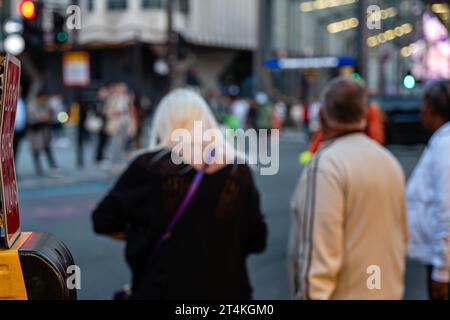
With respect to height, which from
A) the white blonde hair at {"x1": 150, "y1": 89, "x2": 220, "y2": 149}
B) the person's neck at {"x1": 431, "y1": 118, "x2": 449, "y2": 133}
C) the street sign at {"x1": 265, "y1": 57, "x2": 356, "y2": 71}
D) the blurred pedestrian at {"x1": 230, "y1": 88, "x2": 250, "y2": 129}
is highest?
the street sign at {"x1": 265, "y1": 57, "x2": 356, "y2": 71}

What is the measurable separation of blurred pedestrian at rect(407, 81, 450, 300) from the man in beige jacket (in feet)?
1.73

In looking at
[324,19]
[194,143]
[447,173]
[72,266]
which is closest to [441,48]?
[447,173]

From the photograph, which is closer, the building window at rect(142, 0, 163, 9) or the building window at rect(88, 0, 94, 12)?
the building window at rect(142, 0, 163, 9)

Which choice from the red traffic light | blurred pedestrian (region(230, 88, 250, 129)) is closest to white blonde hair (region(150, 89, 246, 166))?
the red traffic light

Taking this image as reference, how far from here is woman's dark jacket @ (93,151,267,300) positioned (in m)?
3.09

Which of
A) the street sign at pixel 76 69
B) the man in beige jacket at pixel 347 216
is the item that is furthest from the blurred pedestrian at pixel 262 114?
the man in beige jacket at pixel 347 216

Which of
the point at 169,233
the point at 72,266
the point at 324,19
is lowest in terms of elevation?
the point at 169,233

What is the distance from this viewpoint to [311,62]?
107 ft

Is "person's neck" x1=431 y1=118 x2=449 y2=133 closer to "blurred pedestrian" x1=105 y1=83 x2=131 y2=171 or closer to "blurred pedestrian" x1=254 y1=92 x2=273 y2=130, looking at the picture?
"blurred pedestrian" x1=105 y1=83 x2=131 y2=171

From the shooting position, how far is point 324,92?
308 centimetres

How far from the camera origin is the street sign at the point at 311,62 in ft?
102
